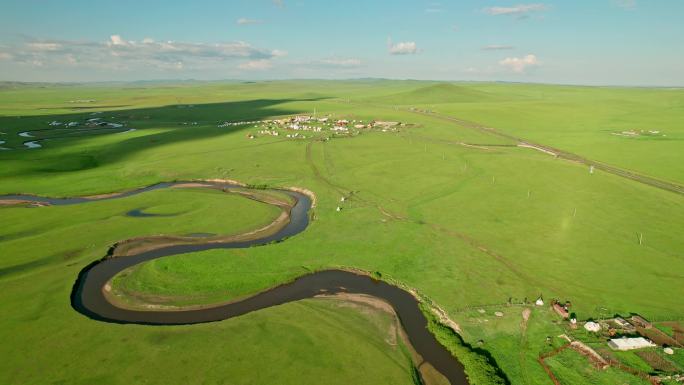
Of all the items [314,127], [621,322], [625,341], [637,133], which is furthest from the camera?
[314,127]

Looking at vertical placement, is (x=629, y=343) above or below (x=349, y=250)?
below

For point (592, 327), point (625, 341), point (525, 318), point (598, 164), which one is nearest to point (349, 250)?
point (525, 318)

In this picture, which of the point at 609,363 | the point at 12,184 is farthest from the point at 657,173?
the point at 12,184

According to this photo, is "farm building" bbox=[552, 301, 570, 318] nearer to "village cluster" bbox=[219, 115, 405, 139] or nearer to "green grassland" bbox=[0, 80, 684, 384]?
"green grassland" bbox=[0, 80, 684, 384]

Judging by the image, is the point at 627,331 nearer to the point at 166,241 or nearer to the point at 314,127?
the point at 166,241

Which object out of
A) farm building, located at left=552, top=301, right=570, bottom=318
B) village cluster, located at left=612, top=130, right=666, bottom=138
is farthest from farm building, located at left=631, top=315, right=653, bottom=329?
village cluster, located at left=612, top=130, right=666, bottom=138

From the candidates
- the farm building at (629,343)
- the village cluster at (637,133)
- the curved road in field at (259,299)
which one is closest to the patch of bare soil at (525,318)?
the farm building at (629,343)

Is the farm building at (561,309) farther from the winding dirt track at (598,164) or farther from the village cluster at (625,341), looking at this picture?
the winding dirt track at (598,164)

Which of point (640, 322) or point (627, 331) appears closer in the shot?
point (627, 331)

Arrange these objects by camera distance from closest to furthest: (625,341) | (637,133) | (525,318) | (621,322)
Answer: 1. (625,341)
2. (621,322)
3. (525,318)
4. (637,133)
